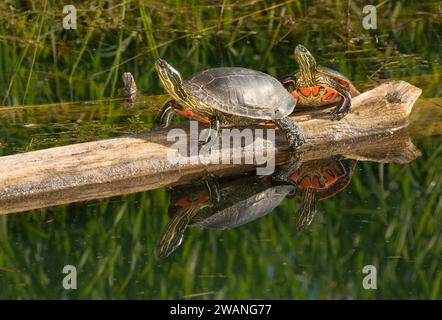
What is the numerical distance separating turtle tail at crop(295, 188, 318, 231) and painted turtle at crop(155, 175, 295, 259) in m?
0.11

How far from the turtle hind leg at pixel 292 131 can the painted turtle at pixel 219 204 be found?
0.30 meters

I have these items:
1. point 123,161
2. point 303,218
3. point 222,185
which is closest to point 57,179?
point 123,161

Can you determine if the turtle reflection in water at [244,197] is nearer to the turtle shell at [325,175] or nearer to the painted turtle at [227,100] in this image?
the turtle shell at [325,175]

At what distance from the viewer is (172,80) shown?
637 cm

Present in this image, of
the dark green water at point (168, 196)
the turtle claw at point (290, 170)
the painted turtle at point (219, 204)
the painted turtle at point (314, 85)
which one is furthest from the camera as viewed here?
the painted turtle at point (314, 85)

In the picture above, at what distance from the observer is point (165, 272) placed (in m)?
5.17

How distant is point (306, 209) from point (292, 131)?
723 mm

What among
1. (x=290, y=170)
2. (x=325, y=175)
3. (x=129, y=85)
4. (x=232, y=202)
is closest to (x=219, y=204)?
(x=232, y=202)

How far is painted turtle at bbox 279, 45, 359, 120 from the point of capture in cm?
688

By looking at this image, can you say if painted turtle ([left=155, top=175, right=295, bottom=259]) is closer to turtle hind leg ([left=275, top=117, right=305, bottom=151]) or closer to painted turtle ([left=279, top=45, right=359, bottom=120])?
turtle hind leg ([left=275, top=117, right=305, bottom=151])

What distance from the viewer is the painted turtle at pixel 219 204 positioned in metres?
5.72

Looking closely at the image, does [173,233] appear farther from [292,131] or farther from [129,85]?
[129,85]

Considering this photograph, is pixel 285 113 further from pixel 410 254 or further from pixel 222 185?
pixel 410 254

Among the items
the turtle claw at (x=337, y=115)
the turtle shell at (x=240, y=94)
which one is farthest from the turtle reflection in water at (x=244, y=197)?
the turtle shell at (x=240, y=94)
